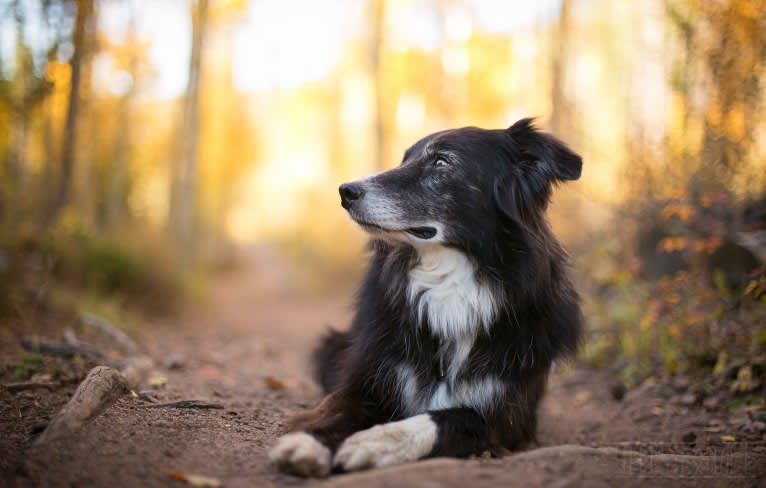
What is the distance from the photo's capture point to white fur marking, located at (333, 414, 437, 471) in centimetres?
262

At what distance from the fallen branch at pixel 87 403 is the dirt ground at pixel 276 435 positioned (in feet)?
0.18

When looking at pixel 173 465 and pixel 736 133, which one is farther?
pixel 736 133

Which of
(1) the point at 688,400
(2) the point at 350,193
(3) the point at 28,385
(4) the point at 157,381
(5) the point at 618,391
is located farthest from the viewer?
(5) the point at 618,391

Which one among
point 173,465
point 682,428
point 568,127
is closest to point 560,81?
point 568,127

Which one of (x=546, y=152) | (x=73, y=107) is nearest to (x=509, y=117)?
(x=73, y=107)

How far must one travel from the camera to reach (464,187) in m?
3.49

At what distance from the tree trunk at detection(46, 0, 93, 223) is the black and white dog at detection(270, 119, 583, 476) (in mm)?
5178

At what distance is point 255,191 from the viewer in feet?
125

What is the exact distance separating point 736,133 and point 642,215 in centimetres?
144

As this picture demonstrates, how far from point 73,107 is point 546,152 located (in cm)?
616

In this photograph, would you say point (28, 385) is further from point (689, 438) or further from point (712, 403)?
point (712, 403)

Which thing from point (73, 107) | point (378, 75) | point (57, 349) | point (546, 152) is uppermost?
point (378, 75)

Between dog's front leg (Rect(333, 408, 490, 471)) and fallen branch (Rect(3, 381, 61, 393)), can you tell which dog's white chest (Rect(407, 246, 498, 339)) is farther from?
Result: fallen branch (Rect(3, 381, 61, 393))

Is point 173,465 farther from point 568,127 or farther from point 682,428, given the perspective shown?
point 568,127
